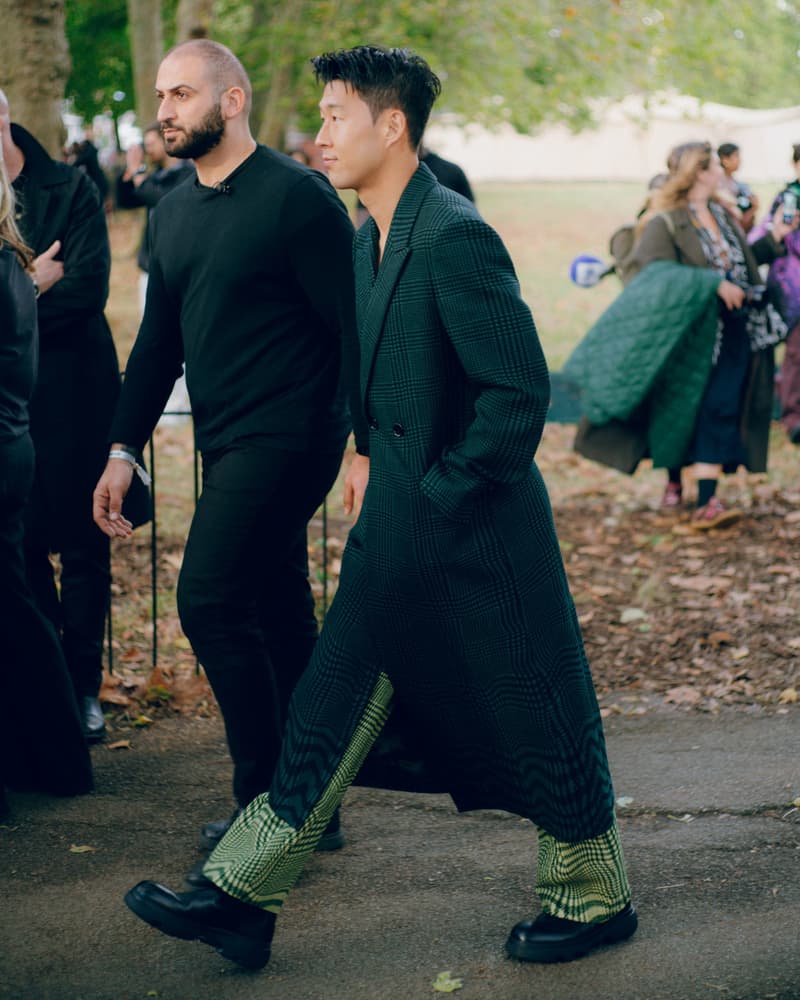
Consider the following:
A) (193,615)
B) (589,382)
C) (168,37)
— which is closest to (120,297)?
(168,37)

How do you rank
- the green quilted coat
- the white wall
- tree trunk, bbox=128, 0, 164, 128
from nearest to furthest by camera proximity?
the green quilted coat < tree trunk, bbox=128, 0, 164, 128 < the white wall

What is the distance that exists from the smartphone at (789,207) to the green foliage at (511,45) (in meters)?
7.96

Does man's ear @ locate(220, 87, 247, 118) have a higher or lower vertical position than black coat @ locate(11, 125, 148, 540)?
higher

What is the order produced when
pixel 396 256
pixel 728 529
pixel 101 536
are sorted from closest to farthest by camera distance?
pixel 396 256, pixel 101 536, pixel 728 529

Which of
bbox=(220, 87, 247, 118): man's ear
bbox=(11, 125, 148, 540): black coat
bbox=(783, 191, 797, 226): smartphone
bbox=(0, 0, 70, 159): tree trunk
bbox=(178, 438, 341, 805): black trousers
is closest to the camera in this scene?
bbox=(178, 438, 341, 805): black trousers

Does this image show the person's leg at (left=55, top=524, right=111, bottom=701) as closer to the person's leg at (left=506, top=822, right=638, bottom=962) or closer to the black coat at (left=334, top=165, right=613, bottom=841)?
the black coat at (left=334, top=165, right=613, bottom=841)

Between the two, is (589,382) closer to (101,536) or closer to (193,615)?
(101,536)

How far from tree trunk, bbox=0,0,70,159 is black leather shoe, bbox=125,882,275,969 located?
482cm

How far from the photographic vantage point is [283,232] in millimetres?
4137

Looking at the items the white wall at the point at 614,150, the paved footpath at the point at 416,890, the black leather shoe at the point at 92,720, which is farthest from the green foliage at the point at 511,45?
the white wall at the point at 614,150

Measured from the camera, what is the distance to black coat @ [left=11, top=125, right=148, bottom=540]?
5355 millimetres

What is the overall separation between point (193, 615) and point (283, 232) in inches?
42.5

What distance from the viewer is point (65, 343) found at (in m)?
5.43

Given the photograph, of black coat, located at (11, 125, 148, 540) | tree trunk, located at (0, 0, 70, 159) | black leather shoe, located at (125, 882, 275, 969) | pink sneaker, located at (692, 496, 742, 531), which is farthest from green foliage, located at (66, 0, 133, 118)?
black leather shoe, located at (125, 882, 275, 969)
